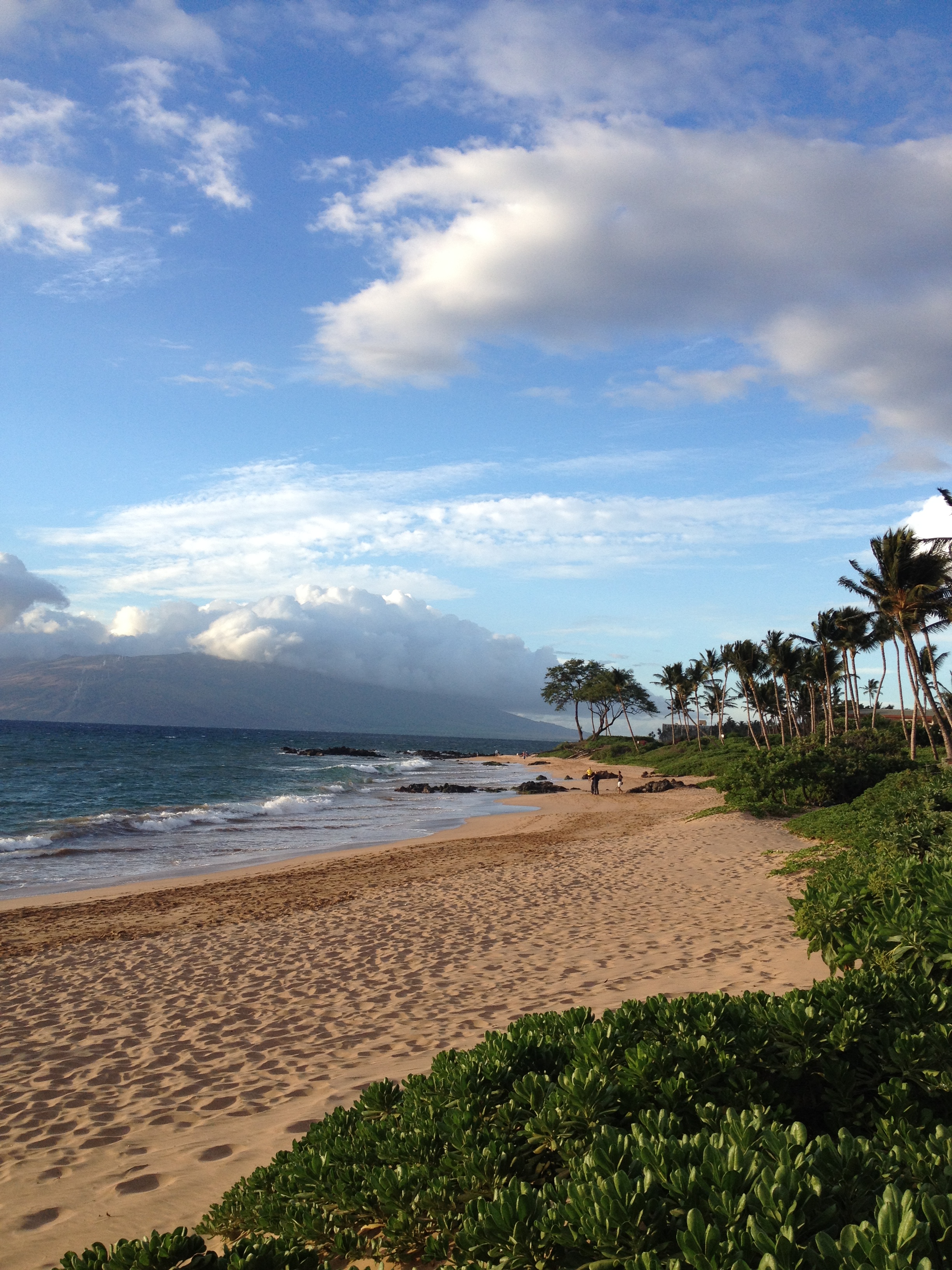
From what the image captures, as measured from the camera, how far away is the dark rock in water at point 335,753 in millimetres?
86375

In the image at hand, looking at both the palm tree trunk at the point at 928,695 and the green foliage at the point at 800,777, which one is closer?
the green foliage at the point at 800,777

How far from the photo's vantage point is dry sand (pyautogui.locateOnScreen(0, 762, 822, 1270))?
464 centimetres

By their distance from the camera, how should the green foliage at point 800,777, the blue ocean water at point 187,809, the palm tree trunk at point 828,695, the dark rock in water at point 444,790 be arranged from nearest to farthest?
the blue ocean water at point 187,809, the green foliage at point 800,777, the dark rock in water at point 444,790, the palm tree trunk at point 828,695

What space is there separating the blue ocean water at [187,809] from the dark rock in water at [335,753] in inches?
574

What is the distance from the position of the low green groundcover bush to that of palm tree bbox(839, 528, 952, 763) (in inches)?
1124

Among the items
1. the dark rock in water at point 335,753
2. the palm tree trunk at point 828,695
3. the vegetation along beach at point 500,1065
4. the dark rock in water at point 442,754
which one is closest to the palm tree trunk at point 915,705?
the palm tree trunk at point 828,695

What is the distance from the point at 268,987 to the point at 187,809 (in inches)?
909

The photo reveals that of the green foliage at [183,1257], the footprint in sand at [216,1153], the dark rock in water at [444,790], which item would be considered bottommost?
the dark rock in water at [444,790]

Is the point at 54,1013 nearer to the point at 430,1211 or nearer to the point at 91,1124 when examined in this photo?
the point at 91,1124

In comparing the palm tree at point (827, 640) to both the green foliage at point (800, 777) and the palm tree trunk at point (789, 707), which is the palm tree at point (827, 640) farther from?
the green foliage at point (800, 777)

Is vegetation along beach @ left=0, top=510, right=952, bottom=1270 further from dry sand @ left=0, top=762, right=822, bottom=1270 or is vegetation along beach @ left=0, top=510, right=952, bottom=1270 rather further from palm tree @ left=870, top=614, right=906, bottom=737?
palm tree @ left=870, top=614, right=906, bottom=737

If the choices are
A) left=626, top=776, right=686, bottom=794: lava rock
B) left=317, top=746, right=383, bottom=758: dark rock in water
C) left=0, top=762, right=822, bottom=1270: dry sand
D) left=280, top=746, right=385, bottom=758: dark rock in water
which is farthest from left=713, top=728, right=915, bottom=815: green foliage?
left=317, top=746, right=383, bottom=758: dark rock in water

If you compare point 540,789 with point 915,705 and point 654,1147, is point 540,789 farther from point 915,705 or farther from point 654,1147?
point 654,1147

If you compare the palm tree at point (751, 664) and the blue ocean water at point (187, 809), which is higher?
the palm tree at point (751, 664)
